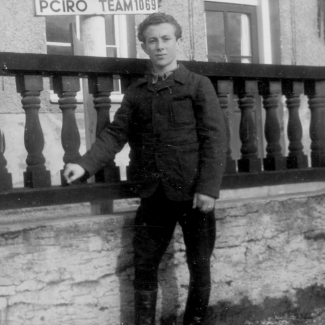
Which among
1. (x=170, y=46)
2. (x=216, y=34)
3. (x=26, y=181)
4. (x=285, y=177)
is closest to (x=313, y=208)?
(x=285, y=177)

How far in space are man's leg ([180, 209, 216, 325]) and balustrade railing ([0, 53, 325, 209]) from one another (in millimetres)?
379

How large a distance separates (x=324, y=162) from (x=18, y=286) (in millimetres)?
2177

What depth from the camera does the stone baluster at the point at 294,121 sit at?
397 cm

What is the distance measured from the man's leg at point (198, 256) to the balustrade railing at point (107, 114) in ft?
1.25

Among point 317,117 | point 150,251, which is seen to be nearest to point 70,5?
point 150,251

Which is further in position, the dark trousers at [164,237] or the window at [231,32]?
the window at [231,32]

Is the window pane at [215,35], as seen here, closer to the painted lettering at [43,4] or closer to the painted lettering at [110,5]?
the painted lettering at [110,5]

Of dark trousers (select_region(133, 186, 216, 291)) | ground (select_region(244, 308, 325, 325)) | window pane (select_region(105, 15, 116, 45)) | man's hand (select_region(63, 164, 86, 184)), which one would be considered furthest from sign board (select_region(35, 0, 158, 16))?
window pane (select_region(105, 15, 116, 45))

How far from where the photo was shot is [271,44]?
8055mm

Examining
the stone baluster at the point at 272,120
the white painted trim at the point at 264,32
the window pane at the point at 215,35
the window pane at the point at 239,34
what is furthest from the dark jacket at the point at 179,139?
the white painted trim at the point at 264,32

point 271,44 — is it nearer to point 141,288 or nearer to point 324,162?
point 324,162

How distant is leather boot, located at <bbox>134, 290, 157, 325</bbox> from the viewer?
3.13 m

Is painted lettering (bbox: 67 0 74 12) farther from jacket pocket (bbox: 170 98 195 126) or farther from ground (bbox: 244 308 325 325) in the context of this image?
ground (bbox: 244 308 325 325)

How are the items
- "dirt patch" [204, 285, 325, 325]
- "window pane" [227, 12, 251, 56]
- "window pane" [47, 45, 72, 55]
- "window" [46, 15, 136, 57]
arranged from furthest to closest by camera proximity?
1. "window pane" [227, 12, 251, 56]
2. "window" [46, 15, 136, 57]
3. "window pane" [47, 45, 72, 55]
4. "dirt patch" [204, 285, 325, 325]
